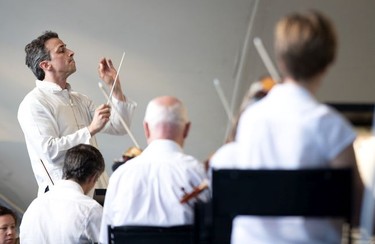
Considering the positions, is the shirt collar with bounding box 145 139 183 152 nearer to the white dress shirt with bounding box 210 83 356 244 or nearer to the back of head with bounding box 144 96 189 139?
the back of head with bounding box 144 96 189 139

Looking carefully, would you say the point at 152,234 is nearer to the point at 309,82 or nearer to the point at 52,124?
the point at 309,82

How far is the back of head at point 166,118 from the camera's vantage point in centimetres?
281

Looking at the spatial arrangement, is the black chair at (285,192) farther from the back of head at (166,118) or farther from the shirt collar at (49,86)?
the shirt collar at (49,86)

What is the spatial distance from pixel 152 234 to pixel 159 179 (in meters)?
0.16

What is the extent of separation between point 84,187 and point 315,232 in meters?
1.74

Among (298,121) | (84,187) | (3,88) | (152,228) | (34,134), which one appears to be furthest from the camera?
(3,88)

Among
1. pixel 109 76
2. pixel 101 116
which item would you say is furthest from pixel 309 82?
pixel 109 76

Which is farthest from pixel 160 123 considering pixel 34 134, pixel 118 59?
pixel 118 59

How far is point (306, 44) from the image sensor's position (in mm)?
2057

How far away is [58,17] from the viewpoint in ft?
19.4

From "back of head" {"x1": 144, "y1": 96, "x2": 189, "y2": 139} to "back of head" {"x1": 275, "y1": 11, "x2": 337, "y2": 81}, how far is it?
76 cm

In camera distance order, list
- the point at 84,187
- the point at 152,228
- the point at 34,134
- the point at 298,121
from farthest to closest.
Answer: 1. the point at 34,134
2. the point at 84,187
3. the point at 152,228
4. the point at 298,121

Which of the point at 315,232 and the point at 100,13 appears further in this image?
the point at 100,13

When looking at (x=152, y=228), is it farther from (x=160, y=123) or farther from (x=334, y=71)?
(x=334, y=71)
